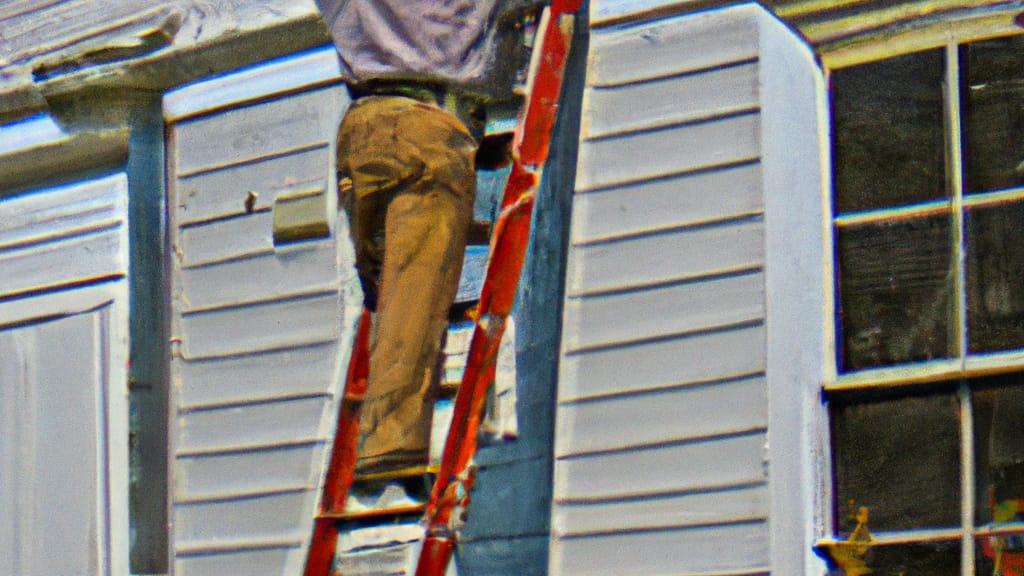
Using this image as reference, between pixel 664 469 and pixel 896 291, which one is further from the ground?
pixel 896 291

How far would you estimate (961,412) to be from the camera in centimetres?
473

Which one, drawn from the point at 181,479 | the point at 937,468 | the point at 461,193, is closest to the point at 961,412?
the point at 937,468

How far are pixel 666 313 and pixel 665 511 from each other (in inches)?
18.4

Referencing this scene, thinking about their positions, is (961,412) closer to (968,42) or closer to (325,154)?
(968,42)

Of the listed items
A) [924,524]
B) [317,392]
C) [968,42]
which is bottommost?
[924,524]

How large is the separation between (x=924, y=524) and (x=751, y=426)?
437 millimetres

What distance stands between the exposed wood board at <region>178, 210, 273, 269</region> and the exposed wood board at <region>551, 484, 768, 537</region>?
1.31 metres

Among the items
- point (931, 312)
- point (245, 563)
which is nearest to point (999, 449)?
point (931, 312)

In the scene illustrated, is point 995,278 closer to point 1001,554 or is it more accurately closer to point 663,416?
point 1001,554

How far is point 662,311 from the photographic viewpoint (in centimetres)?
499

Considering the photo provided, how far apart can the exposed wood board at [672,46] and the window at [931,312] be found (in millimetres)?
283

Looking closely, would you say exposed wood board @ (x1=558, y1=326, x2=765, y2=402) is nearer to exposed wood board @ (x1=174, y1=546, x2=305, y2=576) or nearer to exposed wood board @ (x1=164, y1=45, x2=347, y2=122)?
exposed wood board @ (x1=174, y1=546, x2=305, y2=576)

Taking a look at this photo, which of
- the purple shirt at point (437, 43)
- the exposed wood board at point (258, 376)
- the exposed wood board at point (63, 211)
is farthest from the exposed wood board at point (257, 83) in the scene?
the exposed wood board at point (258, 376)

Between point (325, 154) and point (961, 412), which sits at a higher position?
point (325, 154)
